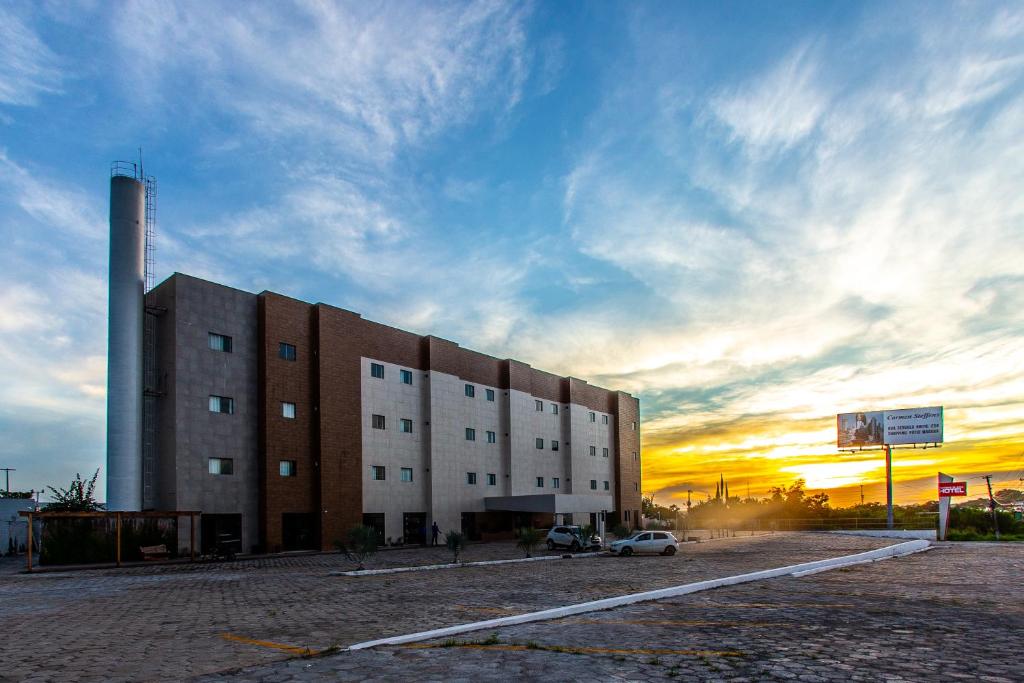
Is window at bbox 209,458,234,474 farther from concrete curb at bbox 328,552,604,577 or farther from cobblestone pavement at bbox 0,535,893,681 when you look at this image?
concrete curb at bbox 328,552,604,577

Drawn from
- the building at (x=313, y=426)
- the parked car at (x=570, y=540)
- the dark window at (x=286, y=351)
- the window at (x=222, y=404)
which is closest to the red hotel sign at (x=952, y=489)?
the building at (x=313, y=426)

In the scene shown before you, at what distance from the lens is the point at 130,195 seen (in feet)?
131

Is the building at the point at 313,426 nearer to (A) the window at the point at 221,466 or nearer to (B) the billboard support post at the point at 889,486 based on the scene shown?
(A) the window at the point at 221,466

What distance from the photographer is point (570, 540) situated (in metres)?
43.7

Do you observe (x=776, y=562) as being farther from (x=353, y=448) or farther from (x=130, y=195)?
(x=130, y=195)

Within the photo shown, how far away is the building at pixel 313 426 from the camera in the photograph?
38.3m

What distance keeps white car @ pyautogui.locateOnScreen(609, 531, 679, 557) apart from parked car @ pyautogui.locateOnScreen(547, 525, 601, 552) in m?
3.28

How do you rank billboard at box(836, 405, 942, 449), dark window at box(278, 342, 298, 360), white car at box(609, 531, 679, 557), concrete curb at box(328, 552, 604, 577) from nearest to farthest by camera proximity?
concrete curb at box(328, 552, 604, 577) < white car at box(609, 531, 679, 557) < dark window at box(278, 342, 298, 360) < billboard at box(836, 405, 942, 449)

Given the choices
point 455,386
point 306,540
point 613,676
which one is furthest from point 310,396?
point 613,676

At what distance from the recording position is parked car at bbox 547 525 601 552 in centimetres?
4181

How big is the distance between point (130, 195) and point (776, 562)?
126ft

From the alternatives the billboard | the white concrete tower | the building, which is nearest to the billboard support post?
the billboard

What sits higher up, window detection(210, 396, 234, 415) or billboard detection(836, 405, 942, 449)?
window detection(210, 396, 234, 415)

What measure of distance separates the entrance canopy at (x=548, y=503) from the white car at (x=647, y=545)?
1484cm
